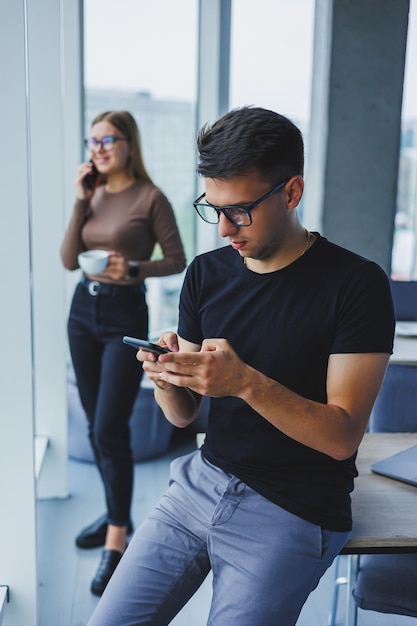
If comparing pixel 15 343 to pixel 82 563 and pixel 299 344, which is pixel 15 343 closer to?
pixel 299 344

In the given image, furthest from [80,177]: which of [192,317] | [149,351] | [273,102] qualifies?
[273,102]

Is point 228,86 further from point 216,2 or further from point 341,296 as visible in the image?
point 341,296

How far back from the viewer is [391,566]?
161 cm

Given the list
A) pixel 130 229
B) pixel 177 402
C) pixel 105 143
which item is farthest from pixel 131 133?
pixel 177 402

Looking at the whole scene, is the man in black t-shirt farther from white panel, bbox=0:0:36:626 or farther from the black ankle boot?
the black ankle boot

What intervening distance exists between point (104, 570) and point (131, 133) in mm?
1583

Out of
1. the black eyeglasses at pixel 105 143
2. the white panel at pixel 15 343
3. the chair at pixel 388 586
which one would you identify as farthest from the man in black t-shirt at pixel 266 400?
the black eyeglasses at pixel 105 143

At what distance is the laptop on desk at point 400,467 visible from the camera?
5.00 feet

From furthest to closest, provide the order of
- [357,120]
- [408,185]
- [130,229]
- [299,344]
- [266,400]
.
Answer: [408,185]
[357,120]
[130,229]
[299,344]
[266,400]

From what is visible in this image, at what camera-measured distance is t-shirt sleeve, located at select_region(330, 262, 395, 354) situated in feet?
4.26

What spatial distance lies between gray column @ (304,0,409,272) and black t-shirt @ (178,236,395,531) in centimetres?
225

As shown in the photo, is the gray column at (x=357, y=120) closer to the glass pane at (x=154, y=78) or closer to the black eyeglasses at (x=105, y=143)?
the glass pane at (x=154, y=78)

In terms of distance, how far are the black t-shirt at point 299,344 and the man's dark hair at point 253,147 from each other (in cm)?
20

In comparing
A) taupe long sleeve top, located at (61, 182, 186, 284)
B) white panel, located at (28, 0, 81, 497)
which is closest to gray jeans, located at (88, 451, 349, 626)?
taupe long sleeve top, located at (61, 182, 186, 284)
